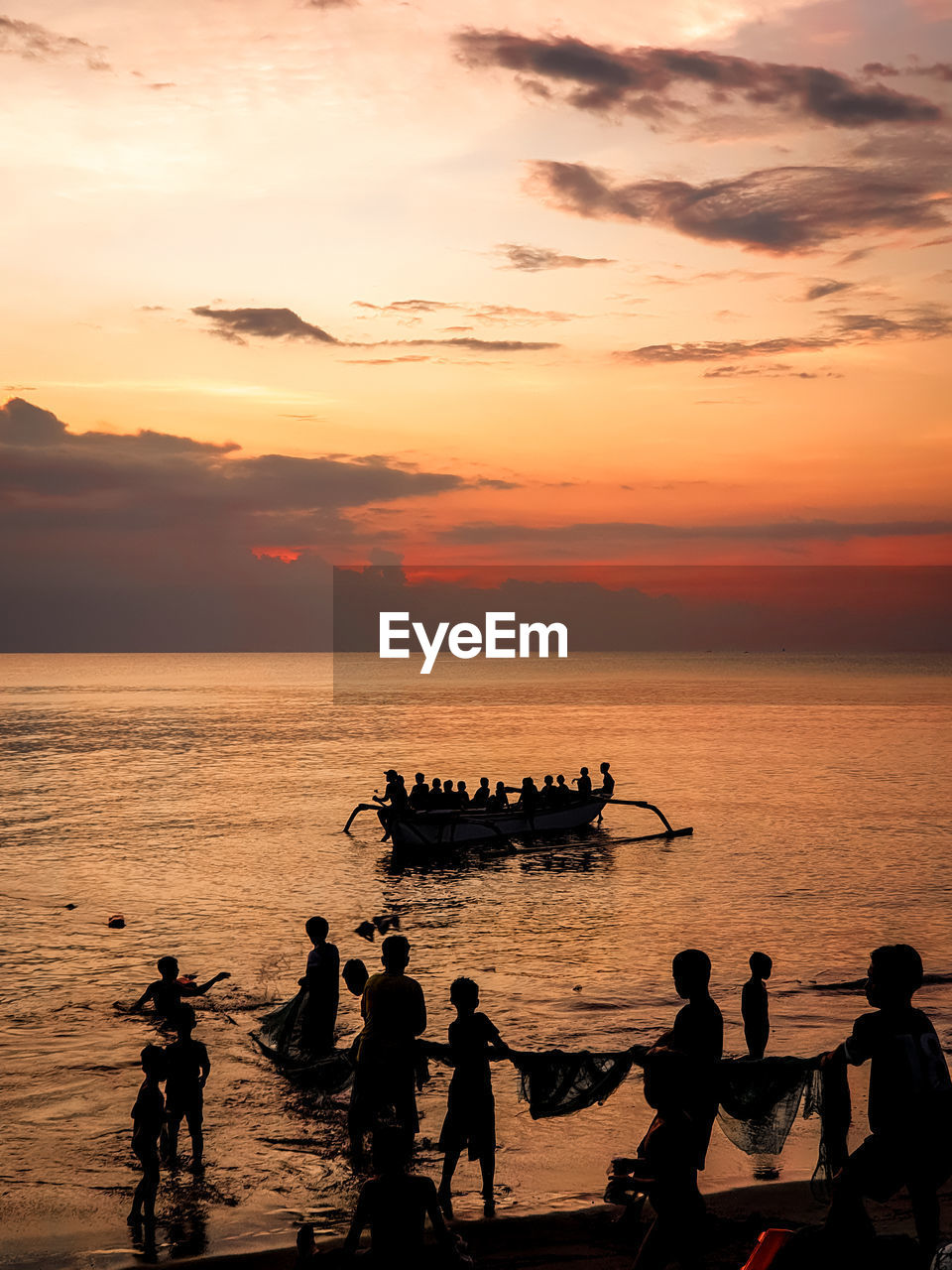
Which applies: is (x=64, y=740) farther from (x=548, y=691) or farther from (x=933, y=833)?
(x=548, y=691)

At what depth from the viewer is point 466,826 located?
108 ft

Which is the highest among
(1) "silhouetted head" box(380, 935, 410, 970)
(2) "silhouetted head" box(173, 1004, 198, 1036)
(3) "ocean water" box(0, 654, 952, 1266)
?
(1) "silhouetted head" box(380, 935, 410, 970)

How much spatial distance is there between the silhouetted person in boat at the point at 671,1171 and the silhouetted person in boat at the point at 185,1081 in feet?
16.0

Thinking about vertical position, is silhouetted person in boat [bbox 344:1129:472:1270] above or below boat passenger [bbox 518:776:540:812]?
above

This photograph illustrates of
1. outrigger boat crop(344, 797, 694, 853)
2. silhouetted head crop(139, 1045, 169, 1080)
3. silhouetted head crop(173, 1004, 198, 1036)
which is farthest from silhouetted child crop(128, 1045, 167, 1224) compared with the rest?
outrigger boat crop(344, 797, 694, 853)

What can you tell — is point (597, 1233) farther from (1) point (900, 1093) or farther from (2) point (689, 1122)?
(1) point (900, 1093)

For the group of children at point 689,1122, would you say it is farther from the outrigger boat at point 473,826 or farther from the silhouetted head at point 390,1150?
the outrigger boat at point 473,826

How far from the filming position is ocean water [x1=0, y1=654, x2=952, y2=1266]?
1047 cm

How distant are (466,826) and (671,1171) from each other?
26948mm

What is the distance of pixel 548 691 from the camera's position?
18338cm

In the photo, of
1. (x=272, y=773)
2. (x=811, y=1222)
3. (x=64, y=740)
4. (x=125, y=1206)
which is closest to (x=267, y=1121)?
(x=125, y=1206)

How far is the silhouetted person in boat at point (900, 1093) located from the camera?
621cm

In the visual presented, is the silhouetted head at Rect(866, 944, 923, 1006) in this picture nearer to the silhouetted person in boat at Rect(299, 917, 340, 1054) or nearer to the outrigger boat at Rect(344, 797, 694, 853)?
the silhouetted person in boat at Rect(299, 917, 340, 1054)

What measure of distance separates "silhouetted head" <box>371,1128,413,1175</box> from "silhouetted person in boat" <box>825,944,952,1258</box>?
255 cm
